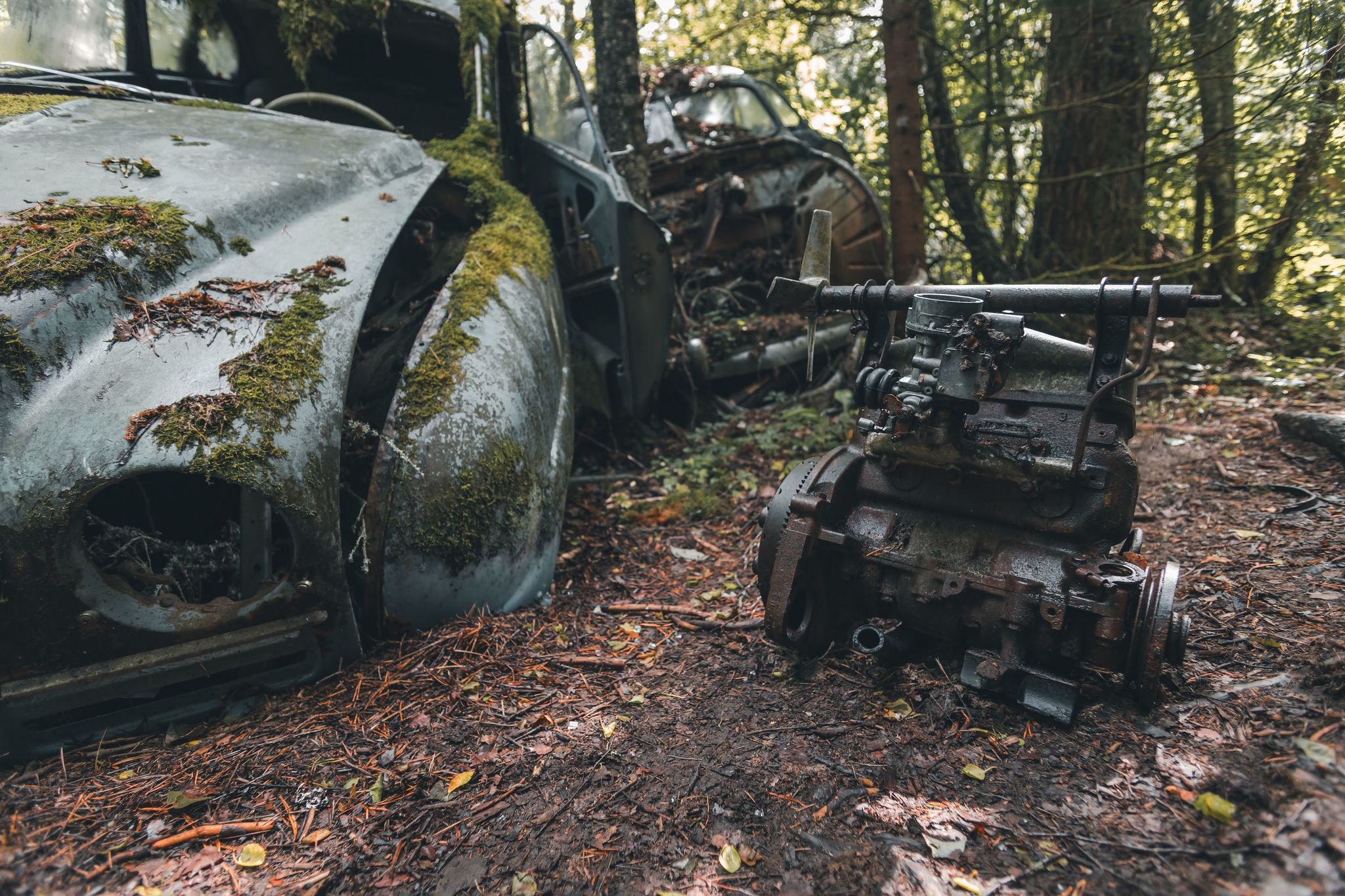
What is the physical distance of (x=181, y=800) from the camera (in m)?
1.92

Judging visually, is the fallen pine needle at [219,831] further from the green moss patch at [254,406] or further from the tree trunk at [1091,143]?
the tree trunk at [1091,143]

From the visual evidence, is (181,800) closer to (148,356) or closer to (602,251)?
(148,356)

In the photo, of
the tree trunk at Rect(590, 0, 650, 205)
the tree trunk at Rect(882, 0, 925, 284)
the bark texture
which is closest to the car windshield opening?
the tree trunk at Rect(590, 0, 650, 205)

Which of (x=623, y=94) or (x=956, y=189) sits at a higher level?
(x=623, y=94)

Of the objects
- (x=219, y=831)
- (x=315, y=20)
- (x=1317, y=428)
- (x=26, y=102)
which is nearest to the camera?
(x=219, y=831)

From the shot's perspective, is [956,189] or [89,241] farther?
[956,189]

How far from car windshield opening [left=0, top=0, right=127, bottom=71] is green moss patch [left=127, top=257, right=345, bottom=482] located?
77.1 inches

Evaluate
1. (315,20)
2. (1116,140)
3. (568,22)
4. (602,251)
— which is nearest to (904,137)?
(1116,140)

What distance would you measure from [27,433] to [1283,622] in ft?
12.0

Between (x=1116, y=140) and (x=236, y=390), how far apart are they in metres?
6.67

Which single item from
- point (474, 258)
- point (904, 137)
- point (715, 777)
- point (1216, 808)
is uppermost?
point (904, 137)

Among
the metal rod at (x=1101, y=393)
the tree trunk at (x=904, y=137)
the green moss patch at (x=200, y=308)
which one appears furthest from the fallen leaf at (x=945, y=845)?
the tree trunk at (x=904, y=137)

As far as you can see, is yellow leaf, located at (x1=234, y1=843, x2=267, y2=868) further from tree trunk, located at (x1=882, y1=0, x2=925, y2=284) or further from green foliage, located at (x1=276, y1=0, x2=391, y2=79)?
tree trunk, located at (x1=882, y1=0, x2=925, y2=284)

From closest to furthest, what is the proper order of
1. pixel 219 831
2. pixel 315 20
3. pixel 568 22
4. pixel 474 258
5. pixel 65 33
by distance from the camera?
pixel 219 831 → pixel 474 258 → pixel 65 33 → pixel 315 20 → pixel 568 22
